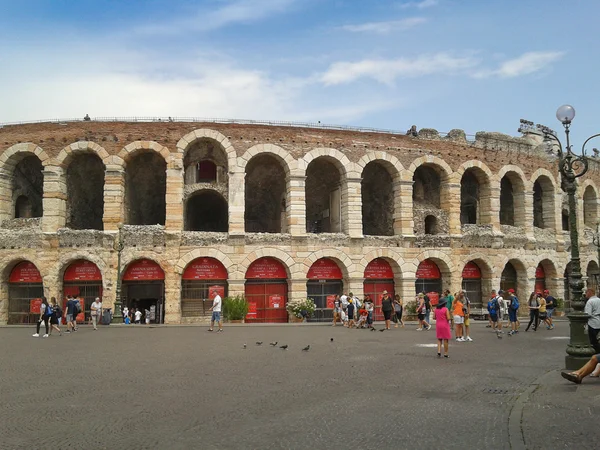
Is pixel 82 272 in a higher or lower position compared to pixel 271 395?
Answer: higher

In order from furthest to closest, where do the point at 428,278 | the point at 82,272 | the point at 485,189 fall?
the point at 485,189
the point at 428,278
the point at 82,272

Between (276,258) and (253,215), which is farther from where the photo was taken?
(253,215)

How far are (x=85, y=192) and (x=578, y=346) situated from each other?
26.0 m

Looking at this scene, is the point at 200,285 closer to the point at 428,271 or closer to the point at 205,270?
the point at 205,270

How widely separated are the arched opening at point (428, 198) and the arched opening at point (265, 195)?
302 inches

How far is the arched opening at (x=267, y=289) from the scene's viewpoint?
2694 cm

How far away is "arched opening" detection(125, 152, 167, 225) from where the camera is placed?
28.3m

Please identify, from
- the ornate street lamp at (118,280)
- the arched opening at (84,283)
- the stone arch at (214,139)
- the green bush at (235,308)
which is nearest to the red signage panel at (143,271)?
the ornate street lamp at (118,280)

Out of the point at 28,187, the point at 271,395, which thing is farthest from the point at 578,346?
the point at 28,187

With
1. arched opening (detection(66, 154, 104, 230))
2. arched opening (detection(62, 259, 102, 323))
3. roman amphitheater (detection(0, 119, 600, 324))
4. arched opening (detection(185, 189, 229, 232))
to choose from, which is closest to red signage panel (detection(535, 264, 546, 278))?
roman amphitheater (detection(0, 119, 600, 324))

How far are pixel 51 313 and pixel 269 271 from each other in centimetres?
1106

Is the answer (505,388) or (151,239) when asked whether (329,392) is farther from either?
(151,239)

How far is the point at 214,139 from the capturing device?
26875 mm

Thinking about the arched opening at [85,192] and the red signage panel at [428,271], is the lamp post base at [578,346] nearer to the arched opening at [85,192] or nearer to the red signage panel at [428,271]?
the red signage panel at [428,271]
